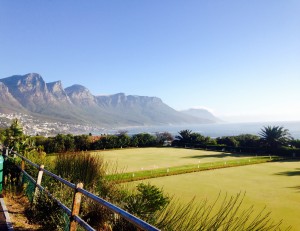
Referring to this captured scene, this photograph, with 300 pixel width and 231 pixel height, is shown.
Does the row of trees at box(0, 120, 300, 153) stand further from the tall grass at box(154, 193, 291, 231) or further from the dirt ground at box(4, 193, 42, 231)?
the tall grass at box(154, 193, 291, 231)

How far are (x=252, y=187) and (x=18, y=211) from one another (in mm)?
14639

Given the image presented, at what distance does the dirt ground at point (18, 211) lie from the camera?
6.42 m

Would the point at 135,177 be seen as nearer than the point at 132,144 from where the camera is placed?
Yes

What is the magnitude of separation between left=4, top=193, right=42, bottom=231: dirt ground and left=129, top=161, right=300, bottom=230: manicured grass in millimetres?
5694

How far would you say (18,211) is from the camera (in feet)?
24.9

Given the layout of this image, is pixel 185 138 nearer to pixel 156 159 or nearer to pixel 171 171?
pixel 156 159

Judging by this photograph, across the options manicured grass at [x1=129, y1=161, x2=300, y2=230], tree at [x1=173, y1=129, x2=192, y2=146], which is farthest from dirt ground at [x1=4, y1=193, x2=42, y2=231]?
tree at [x1=173, y1=129, x2=192, y2=146]

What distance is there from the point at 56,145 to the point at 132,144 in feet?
48.0

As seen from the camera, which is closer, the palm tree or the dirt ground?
the dirt ground

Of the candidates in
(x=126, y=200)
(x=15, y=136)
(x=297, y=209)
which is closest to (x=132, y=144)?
(x=15, y=136)

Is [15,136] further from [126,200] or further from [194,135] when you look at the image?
[194,135]

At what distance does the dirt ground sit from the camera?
6422 mm

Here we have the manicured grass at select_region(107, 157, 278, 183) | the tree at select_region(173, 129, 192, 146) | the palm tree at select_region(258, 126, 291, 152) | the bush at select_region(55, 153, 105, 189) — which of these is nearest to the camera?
the bush at select_region(55, 153, 105, 189)

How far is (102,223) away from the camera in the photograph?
255 inches
